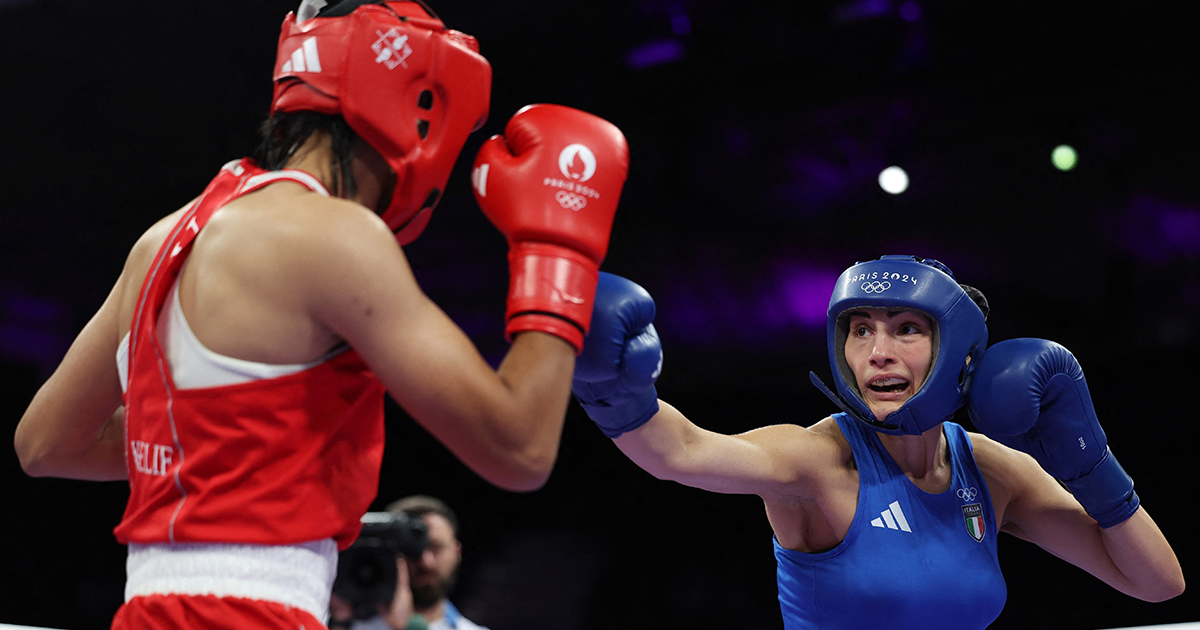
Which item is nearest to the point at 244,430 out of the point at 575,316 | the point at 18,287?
the point at 575,316

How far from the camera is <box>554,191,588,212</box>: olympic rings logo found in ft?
3.95

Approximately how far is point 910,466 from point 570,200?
3.98ft

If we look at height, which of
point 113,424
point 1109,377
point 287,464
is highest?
point 1109,377

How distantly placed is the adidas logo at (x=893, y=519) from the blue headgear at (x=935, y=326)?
0.50 ft

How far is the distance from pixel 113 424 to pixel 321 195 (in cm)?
61

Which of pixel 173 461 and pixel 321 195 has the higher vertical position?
pixel 321 195

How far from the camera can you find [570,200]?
1.21 meters

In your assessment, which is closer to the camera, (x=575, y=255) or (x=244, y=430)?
(x=244, y=430)

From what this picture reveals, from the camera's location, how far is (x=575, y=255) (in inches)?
46.9

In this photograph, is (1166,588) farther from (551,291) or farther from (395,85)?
(395,85)

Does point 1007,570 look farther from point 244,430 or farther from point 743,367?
point 244,430

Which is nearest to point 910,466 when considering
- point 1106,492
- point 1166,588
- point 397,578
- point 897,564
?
point 897,564

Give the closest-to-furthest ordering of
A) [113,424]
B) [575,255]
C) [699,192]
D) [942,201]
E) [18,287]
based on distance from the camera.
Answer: [575,255] → [113,424] → [942,201] → [699,192] → [18,287]

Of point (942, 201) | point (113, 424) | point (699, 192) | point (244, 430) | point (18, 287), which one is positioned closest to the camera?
point (244, 430)
